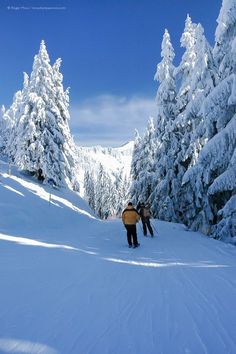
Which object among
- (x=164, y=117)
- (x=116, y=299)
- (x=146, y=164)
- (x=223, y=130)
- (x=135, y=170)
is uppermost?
(x=164, y=117)

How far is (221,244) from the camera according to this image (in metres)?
13.2

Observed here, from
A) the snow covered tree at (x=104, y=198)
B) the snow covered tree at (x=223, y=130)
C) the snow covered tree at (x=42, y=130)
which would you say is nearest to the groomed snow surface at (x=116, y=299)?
the snow covered tree at (x=223, y=130)

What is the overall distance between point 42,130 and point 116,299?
30.2 metres

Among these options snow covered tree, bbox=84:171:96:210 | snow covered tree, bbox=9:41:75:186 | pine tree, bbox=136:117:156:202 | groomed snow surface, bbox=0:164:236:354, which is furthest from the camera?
snow covered tree, bbox=84:171:96:210

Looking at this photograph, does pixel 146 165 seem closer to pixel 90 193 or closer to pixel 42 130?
pixel 42 130

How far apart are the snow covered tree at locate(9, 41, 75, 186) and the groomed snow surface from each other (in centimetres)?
2201

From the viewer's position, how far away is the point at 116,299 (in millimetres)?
6152

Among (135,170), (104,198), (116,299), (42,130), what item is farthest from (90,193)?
(116,299)

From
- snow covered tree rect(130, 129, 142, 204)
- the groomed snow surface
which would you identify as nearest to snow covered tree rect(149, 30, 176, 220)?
snow covered tree rect(130, 129, 142, 204)

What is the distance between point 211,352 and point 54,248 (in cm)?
854

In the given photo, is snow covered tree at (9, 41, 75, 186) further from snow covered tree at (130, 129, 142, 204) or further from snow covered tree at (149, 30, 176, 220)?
snow covered tree at (149, 30, 176, 220)

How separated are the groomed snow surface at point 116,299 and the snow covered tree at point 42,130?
22010 mm

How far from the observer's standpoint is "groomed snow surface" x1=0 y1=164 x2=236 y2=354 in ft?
14.1

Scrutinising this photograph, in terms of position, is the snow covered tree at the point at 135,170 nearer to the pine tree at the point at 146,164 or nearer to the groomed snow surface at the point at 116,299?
the pine tree at the point at 146,164
